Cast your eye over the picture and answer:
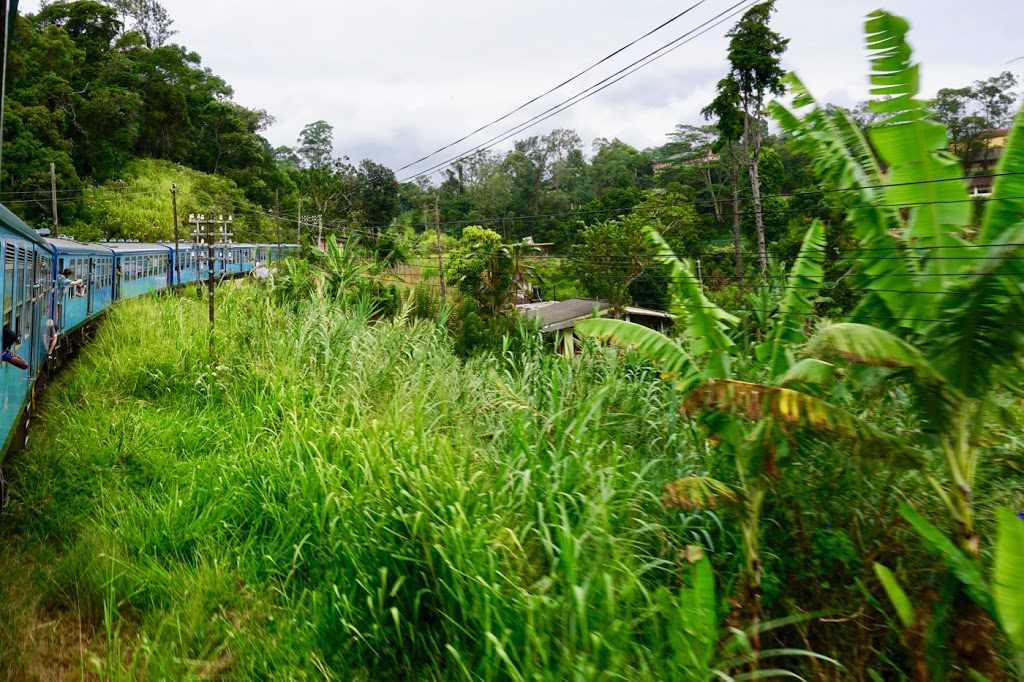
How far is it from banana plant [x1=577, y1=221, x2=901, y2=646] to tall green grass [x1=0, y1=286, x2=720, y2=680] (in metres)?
0.48

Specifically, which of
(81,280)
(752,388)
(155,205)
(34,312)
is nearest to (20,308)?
(34,312)

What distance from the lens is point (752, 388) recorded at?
160 inches

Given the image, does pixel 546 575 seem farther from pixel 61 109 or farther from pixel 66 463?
pixel 61 109

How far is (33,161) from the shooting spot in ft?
99.8

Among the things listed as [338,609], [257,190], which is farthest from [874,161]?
[257,190]

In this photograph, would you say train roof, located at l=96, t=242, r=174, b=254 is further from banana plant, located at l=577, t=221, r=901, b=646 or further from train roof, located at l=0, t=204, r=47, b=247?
banana plant, located at l=577, t=221, r=901, b=646

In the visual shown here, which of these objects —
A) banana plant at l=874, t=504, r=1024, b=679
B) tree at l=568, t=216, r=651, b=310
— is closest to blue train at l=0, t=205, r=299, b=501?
banana plant at l=874, t=504, r=1024, b=679

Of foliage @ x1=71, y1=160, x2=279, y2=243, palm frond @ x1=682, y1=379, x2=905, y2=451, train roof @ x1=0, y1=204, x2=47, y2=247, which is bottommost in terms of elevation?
palm frond @ x1=682, y1=379, x2=905, y2=451

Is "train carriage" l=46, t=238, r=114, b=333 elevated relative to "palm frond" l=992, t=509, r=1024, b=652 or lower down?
elevated

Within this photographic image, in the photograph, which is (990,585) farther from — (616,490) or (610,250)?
(610,250)

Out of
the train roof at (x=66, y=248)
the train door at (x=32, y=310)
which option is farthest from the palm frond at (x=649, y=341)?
the train roof at (x=66, y=248)

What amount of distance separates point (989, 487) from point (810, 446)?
1.44m

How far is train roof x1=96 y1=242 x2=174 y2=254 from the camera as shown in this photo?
1548 centimetres

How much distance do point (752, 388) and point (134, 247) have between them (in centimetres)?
1723
